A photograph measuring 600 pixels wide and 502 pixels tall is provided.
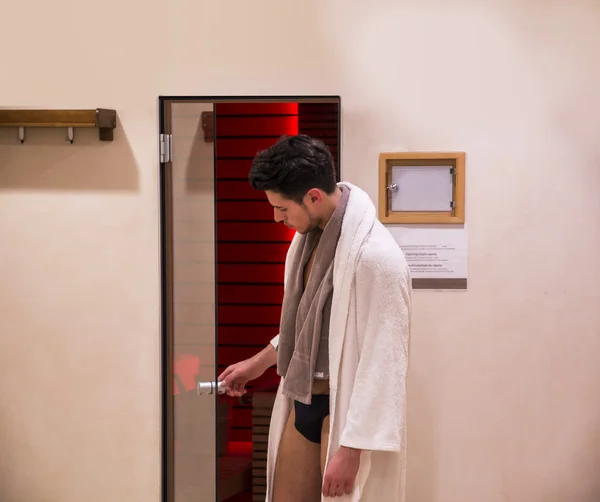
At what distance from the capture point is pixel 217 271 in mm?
2943

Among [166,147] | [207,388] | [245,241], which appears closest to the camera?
[207,388]

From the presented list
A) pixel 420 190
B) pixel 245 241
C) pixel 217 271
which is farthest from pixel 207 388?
pixel 420 190

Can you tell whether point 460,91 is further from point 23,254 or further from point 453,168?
point 23,254

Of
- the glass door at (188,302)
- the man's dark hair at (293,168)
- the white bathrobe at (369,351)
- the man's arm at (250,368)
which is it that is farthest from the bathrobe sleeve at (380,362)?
the glass door at (188,302)

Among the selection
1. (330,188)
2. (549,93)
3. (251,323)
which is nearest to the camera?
(330,188)

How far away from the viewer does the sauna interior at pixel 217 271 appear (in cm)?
283

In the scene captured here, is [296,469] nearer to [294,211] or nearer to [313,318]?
[313,318]

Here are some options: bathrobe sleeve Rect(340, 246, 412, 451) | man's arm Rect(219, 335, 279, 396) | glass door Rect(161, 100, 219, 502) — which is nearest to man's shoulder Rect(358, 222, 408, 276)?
bathrobe sleeve Rect(340, 246, 412, 451)

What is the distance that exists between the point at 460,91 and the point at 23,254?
69.9 inches

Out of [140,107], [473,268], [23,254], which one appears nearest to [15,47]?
[140,107]

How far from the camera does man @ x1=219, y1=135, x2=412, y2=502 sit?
1953 mm

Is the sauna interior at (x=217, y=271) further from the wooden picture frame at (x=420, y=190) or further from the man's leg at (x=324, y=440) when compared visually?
the man's leg at (x=324, y=440)

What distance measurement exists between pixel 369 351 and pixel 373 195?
93 centimetres

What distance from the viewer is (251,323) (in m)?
3.15
